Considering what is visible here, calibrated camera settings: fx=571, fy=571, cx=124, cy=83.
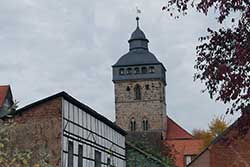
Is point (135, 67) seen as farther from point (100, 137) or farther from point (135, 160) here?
point (100, 137)

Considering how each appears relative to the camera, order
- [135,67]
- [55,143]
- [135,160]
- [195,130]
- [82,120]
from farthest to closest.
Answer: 1. [195,130]
2. [135,67]
3. [135,160]
4. [82,120]
5. [55,143]

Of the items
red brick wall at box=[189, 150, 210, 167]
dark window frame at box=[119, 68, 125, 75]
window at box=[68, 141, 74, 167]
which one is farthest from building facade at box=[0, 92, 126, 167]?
dark window frame at box=[119, 68, 125, 75]

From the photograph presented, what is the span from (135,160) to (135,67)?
4480cm

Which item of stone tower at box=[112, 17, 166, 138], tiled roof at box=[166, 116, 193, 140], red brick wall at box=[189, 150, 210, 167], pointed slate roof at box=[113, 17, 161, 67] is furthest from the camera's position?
tiled roof at box=[166, 116, 193, 140]

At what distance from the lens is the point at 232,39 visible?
6090 mm

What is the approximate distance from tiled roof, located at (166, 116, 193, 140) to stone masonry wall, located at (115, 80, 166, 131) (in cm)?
339

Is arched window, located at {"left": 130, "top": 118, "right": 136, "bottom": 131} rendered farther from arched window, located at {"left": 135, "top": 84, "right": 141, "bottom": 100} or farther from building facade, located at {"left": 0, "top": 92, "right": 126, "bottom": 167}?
building facade, located at {"left": 0, "top": 92, "right": 126, "bottom": 167}

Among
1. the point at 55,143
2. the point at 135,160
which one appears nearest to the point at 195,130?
the point at 135,160

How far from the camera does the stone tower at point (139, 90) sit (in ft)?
260

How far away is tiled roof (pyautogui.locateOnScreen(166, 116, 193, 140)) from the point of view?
82.4m

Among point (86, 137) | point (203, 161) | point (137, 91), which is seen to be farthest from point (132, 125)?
point (86, 137)

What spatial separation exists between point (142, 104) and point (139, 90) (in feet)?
7.33

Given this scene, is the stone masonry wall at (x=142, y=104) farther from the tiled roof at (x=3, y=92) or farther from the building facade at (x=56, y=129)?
the building facade at (x=56, y=129)

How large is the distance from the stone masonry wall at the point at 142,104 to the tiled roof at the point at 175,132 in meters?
3.39
